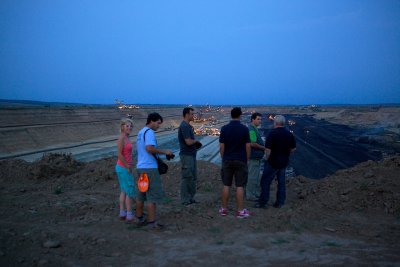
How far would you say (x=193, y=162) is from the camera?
6758mm

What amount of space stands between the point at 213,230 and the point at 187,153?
1.84 metres

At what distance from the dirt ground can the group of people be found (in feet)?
0.99

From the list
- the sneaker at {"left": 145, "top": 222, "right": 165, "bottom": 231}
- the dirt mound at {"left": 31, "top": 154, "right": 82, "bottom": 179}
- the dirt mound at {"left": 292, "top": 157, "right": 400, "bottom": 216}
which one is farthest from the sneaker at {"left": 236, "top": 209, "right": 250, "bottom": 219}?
the dirt mound at {"left": 31, "top": 154, "right": 82, "bottom": 179}

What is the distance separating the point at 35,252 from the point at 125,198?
1996mm

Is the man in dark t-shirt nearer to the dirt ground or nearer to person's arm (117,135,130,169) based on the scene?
the dirt ground

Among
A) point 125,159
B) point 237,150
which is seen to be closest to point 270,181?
point 237,150

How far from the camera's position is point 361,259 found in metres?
4.19

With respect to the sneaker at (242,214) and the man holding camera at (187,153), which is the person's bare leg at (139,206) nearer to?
the man holding camera at (187,153)

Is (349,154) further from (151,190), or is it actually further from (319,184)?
(151,190)

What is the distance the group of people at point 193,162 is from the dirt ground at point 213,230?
0.99 feet

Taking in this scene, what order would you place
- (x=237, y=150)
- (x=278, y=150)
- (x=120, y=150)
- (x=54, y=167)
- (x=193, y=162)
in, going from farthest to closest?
(x=54, y=167)
(x=193, y=162)
(x=278, y=150)
(x=237, y=150)
(x=120, y=150)

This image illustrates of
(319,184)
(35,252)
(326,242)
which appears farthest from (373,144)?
(35,252)

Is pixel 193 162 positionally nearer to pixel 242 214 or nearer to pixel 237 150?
pixel 237 150

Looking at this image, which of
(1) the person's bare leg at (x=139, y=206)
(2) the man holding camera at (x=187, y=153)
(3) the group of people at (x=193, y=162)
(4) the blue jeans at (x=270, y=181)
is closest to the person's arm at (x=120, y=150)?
(3) the group of people at (x=193, y=162)
